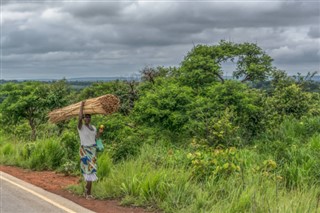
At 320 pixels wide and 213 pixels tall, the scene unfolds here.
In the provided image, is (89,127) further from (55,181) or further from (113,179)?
(55,181)

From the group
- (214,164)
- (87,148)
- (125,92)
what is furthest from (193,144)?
(125,92)

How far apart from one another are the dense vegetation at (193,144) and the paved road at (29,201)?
2.74 feet

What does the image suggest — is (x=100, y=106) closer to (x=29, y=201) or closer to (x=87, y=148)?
(x=87, y=148)

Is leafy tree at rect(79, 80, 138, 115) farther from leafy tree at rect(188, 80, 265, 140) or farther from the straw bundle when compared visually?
the straw bundle

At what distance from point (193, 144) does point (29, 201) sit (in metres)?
4.59

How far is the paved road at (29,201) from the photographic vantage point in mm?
8109

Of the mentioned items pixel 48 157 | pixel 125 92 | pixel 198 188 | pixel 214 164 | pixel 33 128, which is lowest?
pixel 48 157

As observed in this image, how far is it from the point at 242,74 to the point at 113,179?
82.0ft

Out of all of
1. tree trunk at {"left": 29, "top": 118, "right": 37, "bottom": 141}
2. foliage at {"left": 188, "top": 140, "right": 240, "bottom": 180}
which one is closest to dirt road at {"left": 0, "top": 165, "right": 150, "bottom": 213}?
foliage at {"left": 188, "top": 140, "right": 240, "bottom": 180}

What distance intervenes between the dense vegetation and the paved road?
0.84 m

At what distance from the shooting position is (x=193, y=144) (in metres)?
11.3

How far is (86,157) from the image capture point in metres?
8.88

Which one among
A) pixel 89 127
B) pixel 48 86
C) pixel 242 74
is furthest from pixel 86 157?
pixel 242 74

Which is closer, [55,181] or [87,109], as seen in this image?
[87,109]
